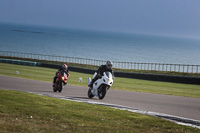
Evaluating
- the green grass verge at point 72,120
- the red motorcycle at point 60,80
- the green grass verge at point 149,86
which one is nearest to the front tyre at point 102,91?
the red motorcycle at point 60,80

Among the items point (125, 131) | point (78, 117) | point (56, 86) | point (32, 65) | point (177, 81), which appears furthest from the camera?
point (32, 65)

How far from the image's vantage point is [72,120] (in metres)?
8.96

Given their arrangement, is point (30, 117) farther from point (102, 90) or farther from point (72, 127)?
point (102, 90)

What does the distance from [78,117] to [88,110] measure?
1.32 metres

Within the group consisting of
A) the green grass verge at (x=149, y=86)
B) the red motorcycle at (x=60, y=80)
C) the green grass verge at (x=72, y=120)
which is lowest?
the green grass verge at (x=72, y=120)

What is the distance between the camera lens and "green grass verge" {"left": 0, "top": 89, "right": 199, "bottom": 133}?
26.4 feet

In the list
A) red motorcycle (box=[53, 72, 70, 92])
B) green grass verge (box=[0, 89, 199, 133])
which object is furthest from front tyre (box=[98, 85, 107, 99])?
green grass verge (box=[0, 89, 199, 133])

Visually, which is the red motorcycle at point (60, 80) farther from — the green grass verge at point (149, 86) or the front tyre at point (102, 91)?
the green grass verge at point (149, 86)

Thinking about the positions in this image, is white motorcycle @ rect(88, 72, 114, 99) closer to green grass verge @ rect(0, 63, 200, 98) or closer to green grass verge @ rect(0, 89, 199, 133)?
green grass verge @ rect(0, 89, 199, 133)

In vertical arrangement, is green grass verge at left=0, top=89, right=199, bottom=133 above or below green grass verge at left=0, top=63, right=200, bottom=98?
below

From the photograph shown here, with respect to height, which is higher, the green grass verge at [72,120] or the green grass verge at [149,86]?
the green grass verge at [149,86]

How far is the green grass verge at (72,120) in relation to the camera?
8.04 m

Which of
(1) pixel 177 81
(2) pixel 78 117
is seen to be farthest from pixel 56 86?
(1) pixel 177 81

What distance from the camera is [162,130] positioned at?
8477mm
